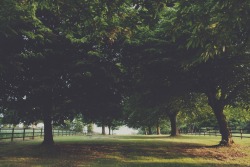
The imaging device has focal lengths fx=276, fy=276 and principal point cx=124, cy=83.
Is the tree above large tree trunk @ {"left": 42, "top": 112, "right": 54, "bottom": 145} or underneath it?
above

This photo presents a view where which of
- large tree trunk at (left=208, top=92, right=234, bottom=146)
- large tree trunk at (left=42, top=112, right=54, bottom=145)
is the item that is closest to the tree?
large tree trunk at (left=208, top=92, right=234, bottom=146)

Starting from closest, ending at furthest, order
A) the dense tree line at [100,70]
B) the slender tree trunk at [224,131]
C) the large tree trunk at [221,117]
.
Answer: the dense tree line at [100,70]
the slender tree trunk at [224,131]
the large tree trunk at [221,117]

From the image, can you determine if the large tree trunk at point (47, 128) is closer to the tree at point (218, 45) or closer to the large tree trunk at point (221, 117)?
the tree at point (218, 45)

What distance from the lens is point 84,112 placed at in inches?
948

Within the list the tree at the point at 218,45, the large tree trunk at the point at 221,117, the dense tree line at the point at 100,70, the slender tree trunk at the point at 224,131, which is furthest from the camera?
the large tree trunk at the point at 221,117

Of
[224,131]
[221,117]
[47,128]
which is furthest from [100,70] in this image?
[224,131]

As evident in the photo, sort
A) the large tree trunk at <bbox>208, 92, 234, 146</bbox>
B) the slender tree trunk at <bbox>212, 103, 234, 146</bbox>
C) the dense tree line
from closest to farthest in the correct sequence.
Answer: the dense tree line → the slender tree trunk at <bbox>212, 103, 234, 146</bbox> → the large tree trunk at <bbox>208, 92, 234, 146</bbox>

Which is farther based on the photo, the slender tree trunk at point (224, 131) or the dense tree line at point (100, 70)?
the slender tree trunk at point (224, 131)

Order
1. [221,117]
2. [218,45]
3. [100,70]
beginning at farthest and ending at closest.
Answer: [221,117] < [100,70] < [218,45]

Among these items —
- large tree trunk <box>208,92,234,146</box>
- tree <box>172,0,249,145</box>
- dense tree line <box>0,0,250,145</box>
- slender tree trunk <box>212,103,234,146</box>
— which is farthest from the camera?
large tree trunk <box>208,92,234,146</box>

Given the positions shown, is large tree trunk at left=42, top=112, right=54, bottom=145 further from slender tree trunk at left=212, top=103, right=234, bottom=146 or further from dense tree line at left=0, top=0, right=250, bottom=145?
slender tree trunk at left=212, top=103, right=234, bottom=146

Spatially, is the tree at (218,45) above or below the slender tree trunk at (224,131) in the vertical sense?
above

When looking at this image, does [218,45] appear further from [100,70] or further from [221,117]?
[221,117]

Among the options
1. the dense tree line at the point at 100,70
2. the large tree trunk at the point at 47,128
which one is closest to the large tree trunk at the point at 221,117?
the dense tree line at the point at 100,70
